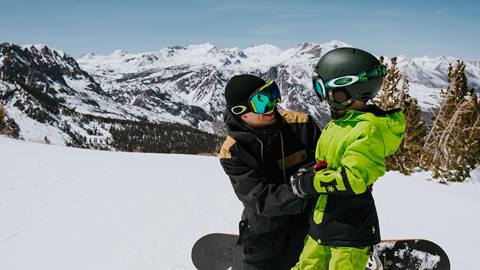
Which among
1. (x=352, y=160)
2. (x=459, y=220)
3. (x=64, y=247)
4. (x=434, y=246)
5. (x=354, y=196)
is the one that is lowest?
(x=459, y=220)

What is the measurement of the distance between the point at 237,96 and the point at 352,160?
1239 millimetres

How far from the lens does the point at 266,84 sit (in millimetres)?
3600

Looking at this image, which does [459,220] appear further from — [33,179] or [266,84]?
[33,179]

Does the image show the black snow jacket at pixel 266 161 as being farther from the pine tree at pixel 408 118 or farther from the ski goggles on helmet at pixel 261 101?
the pine tree at pixel 408 118

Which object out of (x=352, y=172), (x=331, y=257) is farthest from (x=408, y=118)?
(x=352, y=172)

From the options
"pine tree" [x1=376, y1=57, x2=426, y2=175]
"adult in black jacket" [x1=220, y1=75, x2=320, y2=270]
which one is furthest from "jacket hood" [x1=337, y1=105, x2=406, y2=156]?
"pine tree" [x1=376, y1=57, x2=426, y2=175]

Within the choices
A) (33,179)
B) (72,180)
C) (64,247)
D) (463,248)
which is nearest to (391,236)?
(463,248)

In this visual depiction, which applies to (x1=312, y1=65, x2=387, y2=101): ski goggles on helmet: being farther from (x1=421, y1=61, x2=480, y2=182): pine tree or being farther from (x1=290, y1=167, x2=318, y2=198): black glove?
(x1=421, y1=61, x2=480, y2=182): pine tree

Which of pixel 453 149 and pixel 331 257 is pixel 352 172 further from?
pixel 453 149

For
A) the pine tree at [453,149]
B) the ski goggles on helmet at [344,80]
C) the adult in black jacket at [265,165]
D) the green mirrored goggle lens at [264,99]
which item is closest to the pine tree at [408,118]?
the pine tree at [453,149]

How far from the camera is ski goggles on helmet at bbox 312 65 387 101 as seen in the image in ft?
9.84

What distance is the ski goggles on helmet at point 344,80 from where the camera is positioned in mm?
2998

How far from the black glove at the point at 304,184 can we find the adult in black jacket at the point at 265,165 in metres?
0.13

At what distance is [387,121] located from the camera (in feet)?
9.37
